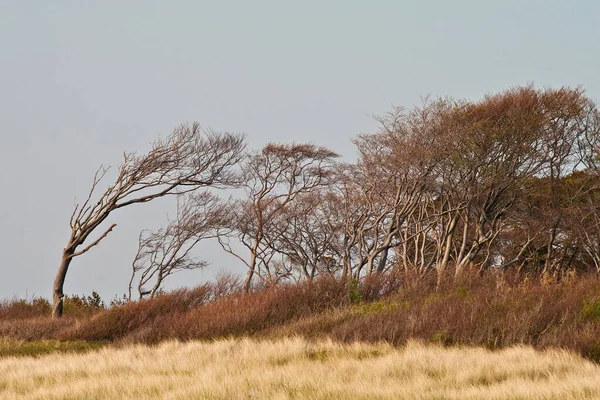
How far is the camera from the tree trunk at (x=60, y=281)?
1003 inches

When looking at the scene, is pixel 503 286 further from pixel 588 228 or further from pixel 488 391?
pixel 588 228

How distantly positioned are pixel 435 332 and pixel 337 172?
22131 millimetres

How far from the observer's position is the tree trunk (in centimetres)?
2548

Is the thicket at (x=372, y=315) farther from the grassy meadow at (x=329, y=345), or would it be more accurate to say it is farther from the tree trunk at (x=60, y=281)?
the tree trunk at (x=60, y=281)

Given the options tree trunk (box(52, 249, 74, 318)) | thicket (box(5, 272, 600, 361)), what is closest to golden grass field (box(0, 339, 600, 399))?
thicket (box(5, 272, 600, 361))

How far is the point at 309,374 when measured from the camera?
10.7 m

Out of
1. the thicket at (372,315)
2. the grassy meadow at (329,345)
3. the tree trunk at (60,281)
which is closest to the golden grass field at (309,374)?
the grassy meadow at (329,345)

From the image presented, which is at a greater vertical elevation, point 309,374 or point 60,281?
point 60,281

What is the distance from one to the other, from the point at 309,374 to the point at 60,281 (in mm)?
17026

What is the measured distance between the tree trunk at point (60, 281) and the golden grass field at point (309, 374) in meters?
11.0

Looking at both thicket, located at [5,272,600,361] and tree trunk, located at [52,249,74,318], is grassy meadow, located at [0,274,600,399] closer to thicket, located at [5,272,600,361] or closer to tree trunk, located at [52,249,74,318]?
thicket, located at [5,272,600,361]

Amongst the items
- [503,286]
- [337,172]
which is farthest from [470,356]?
[337,172]

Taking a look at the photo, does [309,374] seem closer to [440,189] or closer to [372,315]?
[372,315]

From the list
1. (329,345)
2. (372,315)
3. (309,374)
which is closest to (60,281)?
(372,315)
